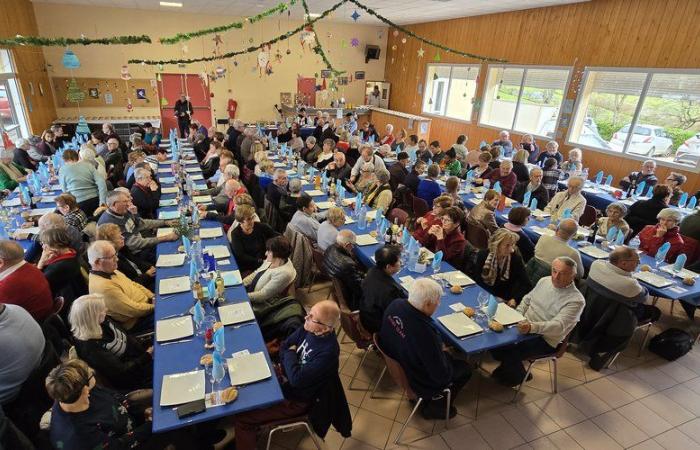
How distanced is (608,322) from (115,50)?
1508 centimetres

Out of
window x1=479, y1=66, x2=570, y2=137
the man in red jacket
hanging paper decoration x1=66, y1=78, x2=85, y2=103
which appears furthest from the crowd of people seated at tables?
hanging paper decoration x1=66, y1=78, x2=85, y2=103

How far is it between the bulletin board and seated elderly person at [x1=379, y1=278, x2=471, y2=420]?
13688 mm

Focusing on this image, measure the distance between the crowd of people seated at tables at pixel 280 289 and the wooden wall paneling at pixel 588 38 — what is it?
285cm

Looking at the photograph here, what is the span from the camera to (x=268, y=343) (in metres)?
3.46

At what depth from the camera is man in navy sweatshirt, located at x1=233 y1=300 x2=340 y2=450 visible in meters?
2.68

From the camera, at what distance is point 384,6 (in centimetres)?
1088

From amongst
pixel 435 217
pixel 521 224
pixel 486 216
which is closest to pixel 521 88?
pixel 486 216

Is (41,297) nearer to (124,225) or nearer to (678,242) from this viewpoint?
(124,225)

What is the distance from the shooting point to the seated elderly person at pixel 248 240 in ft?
14.5

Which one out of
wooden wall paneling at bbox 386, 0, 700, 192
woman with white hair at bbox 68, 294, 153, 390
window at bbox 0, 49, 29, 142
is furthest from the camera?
window at bbox 0, 49, 29, 142

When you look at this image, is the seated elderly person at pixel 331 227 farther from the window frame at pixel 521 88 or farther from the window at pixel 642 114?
the window frame at pixel 521 88

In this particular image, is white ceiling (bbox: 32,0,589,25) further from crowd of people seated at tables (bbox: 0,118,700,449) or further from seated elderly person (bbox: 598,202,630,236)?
seated elderly person (bbox: 598,202,630,236)

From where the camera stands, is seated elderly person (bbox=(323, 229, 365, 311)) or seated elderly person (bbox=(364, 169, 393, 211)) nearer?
seated elderly person (bbox=(323, 229, 365, 311))

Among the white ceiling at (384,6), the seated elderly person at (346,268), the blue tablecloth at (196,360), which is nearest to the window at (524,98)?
the white ceiling at (384,6)
